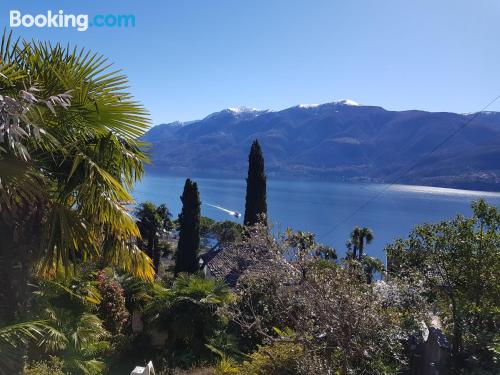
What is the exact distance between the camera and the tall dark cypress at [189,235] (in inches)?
936

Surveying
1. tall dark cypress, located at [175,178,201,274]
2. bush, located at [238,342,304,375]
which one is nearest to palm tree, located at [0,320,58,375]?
bush, located at [238,342,304,375]

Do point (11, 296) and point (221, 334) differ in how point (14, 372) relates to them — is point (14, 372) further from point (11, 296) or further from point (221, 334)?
point (221, 334)

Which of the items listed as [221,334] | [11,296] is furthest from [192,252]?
[11,296]

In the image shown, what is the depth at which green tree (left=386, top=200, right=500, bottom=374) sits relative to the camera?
5246mm

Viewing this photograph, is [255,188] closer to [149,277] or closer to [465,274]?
[465,274]

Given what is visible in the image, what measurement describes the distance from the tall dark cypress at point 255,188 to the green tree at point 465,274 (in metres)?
18.4

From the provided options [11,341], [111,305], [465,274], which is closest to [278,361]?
[465,274]

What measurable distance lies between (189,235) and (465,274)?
765 inches

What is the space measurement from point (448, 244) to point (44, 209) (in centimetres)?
490

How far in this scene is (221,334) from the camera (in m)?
8.65

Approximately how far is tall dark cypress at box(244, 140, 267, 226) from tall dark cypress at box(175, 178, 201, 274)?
2.97m

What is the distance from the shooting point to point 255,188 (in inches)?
971

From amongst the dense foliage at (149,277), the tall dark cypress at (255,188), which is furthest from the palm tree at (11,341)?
the tall dark cypress at (255,188)

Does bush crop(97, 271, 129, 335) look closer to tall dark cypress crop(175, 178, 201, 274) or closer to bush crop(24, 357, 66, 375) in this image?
bush crop(24, 357, 66, 375)
